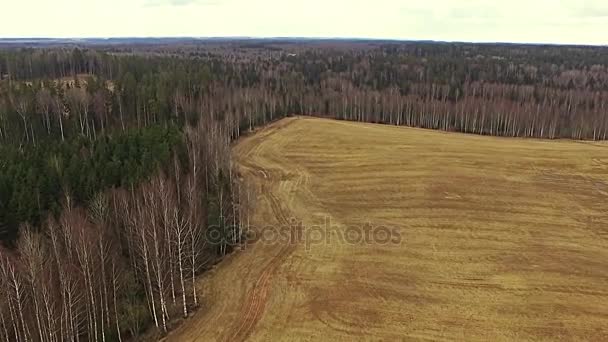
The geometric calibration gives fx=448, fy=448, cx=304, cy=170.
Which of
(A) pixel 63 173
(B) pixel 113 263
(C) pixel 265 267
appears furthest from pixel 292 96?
(B) pixel 113 263

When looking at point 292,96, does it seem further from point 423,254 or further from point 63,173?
point 423,254

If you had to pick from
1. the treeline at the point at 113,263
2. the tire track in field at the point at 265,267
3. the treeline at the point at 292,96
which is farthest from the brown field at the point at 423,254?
the treeline at the point at 292,96

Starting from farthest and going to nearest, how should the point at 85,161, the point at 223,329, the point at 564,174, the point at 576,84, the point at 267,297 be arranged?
the point at 576,84 → the point at 564,174 → the point at 85,161 → the point at 267,297 → the point at 223,329

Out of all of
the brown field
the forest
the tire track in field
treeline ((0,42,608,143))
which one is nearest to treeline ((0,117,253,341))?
the forest

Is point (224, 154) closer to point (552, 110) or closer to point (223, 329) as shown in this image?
point (223, 329)

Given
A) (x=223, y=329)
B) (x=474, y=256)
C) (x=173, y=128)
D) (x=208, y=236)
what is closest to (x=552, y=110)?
(x=474, y=256)

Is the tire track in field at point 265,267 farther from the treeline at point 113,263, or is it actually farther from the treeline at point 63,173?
the treeline at point 63,173

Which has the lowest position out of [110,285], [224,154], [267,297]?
[267,297]
